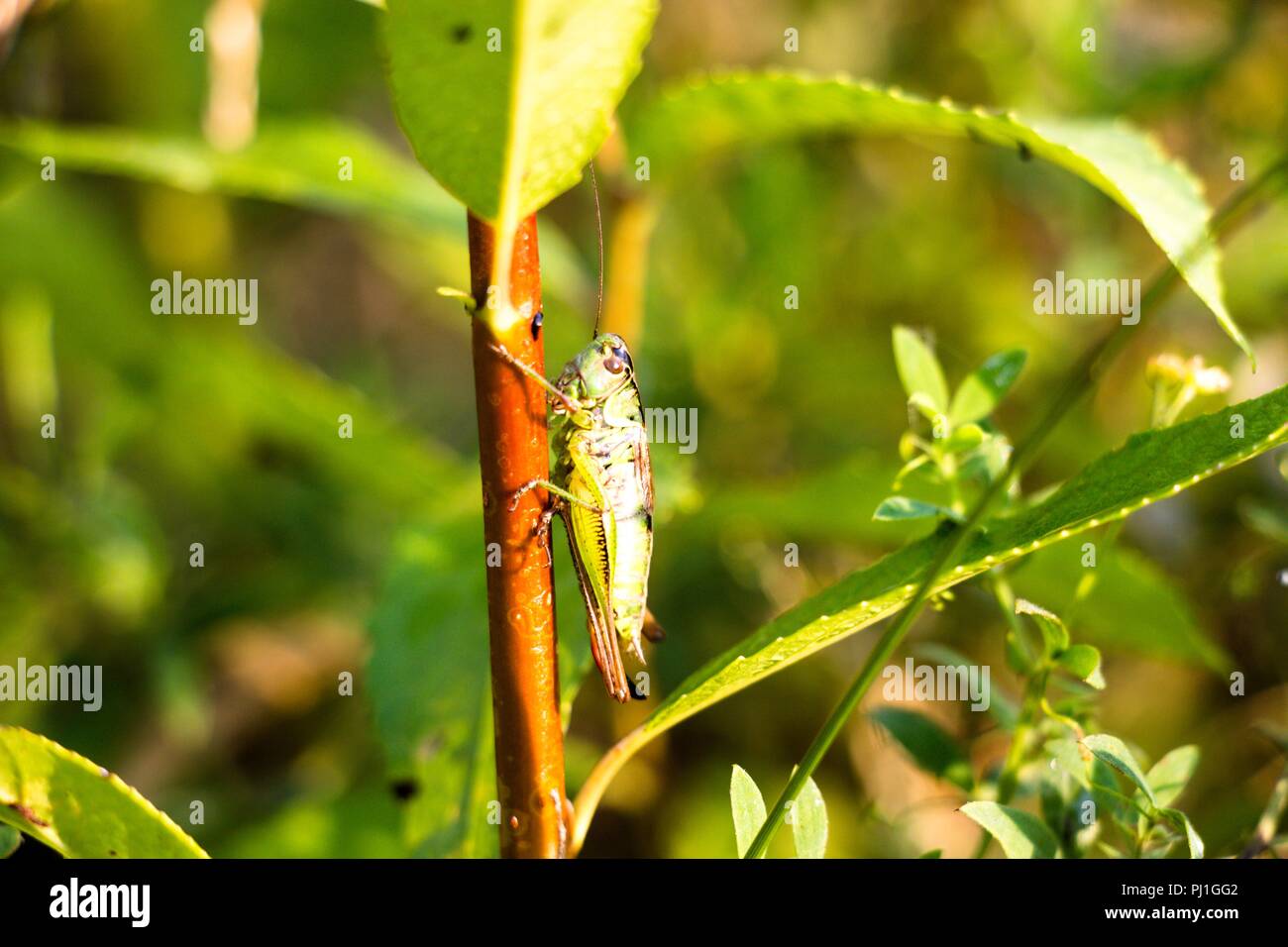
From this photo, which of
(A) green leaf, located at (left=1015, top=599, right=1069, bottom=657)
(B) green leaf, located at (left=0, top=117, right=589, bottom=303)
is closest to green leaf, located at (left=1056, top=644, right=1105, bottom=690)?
(A) green leaf, located at (left=1015, top=599, right=1069, bottom=657)

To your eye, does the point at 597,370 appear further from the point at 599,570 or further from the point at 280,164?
the point at 280,164

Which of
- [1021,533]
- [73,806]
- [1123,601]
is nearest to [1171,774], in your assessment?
[1021,533]

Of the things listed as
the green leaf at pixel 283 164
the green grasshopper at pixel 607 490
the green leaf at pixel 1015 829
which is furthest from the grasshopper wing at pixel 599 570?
the green leaf at pixel 283 164

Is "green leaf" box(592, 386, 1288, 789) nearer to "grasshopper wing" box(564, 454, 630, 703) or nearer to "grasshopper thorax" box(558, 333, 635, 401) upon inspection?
"grasshopper wing" box(564, 454, 630, 703)

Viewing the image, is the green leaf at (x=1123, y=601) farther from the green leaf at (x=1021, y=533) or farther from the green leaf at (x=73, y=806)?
the green leaf at (x=73, y=806)
